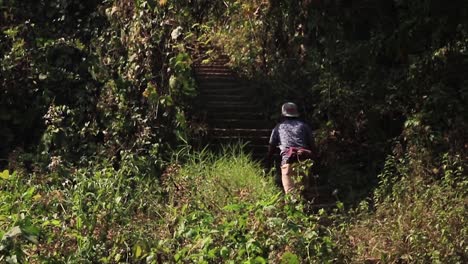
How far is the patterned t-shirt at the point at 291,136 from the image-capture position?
9.46m

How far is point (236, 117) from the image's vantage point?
12898mm

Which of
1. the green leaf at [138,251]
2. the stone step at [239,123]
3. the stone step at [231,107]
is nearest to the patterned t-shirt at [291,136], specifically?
the stone step at [239,123]

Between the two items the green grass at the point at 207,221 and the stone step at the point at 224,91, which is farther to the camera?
the stone step at the point at 224,91

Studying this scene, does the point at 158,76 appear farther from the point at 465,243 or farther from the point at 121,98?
the point at 465,243

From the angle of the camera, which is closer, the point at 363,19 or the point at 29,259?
the point at 29,259

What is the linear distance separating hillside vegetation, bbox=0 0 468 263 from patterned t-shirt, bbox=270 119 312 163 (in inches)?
21.1

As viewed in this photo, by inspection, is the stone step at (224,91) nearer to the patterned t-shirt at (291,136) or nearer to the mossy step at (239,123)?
the mossy step at (239,123)

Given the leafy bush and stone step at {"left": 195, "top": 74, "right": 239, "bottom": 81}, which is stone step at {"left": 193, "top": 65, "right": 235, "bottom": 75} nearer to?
stone step at {"left": 195, "top": 74, "right": 239, "bottom": 81}

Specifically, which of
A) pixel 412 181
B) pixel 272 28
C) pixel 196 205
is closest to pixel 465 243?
pixel 412 181

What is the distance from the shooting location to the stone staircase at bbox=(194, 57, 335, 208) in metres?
10.6

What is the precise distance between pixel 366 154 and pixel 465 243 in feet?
12.4

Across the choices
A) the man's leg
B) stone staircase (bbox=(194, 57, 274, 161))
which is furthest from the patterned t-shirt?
stone staircase (bbox=(194, 57, 274, 161))

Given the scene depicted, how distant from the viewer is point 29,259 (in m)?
6.64

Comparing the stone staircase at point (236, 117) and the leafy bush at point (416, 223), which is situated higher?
the stone staircase at point (236, 117)
